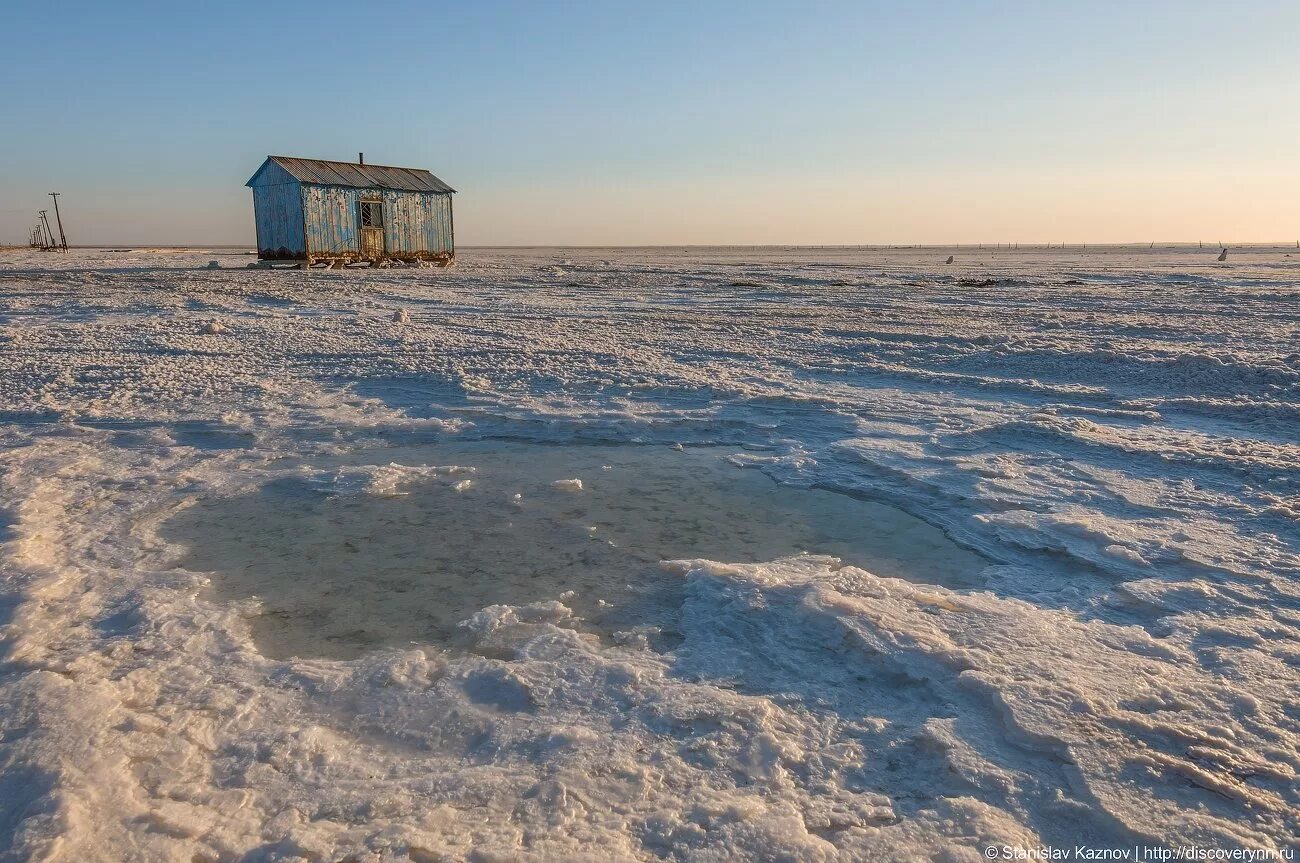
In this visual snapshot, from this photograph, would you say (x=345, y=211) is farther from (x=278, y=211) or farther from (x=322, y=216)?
(x=278, y=211)

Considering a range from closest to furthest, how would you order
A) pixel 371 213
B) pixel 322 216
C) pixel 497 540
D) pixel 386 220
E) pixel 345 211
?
pixel 497 540 → pixel 322 216 → pixel 345 211 → pixel 371 213 → pixel 386 220

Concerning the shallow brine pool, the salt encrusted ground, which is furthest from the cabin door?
the shallow brine pool

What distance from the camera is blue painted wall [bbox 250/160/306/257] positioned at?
2380 cm

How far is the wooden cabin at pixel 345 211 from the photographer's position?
24.0 meters

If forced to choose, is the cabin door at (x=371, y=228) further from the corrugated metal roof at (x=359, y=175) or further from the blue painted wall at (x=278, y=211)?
the blue painted wall at (x=278, y=211)

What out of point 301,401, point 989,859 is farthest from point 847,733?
point 301,401

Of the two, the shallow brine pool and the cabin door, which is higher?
the cabin door

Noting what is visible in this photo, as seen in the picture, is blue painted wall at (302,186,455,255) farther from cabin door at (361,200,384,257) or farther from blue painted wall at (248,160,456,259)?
cabin door at (361,200,384,257)

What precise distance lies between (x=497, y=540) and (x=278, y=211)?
2425 cm

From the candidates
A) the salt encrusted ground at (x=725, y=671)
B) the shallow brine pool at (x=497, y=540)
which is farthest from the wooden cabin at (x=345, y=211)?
the shallow brine pool at (x=497, y=540)

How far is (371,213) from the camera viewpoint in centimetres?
2594

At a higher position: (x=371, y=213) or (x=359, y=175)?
(x=359, y=175)

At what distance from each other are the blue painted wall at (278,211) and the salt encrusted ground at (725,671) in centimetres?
1940

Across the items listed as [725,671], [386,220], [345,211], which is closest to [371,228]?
[386,220]
